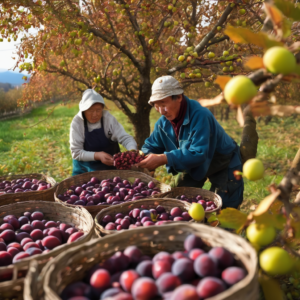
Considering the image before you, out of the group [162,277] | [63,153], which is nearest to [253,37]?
[162,277]

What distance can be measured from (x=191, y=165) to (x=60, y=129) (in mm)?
10709

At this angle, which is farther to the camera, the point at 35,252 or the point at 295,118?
the point at 295,118

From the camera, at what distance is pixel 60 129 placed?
12.3 m

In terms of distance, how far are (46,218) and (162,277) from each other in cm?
139

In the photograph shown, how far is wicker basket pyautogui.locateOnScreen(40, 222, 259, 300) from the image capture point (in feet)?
2.93

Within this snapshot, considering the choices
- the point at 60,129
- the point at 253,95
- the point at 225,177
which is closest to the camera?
the point at 253,95

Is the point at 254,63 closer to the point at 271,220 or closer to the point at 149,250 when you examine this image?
the point at 271,220

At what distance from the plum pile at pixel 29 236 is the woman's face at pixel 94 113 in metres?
1.45

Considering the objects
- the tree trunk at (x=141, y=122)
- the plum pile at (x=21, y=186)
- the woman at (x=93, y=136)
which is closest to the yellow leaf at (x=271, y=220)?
the plum pile at (x=21, y=186)

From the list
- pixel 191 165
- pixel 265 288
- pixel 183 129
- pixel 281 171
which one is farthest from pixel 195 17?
pixel 265 288

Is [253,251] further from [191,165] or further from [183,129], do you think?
→ [183,129]

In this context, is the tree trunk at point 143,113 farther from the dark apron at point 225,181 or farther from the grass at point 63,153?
the dark apron at point 225,181

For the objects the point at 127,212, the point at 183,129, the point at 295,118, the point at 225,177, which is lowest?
the point at 295,118

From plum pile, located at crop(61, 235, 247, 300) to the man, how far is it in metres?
1.41
